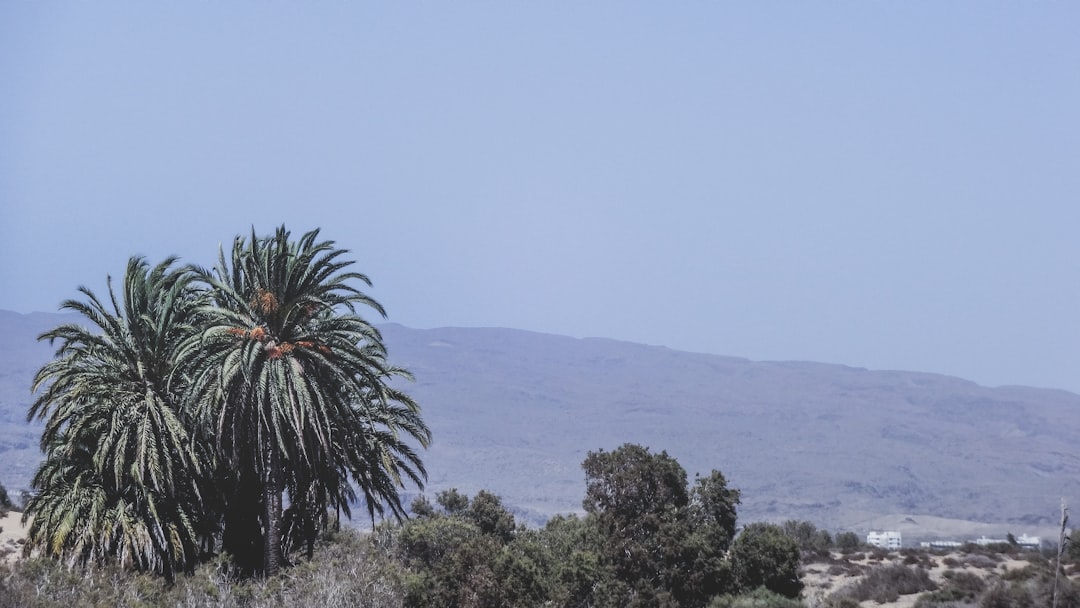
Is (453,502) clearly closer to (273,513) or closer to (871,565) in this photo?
(871,565)

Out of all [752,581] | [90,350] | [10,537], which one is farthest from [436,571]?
[10,537]

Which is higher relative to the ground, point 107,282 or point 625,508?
point 107,282

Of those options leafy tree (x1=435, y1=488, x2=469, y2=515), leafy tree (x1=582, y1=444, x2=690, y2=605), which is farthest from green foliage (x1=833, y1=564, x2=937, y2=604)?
leafy tree (x1=435, y1=488, x2=469, y2=515)

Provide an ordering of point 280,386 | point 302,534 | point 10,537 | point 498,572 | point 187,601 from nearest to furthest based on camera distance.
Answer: point 187,601 → point 498,572 → point 280,386 → point 302,534 → point 10,537

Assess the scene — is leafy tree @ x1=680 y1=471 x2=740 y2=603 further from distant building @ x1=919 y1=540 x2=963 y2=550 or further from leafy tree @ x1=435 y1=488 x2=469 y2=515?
distant building @ x1=919 y1=540 x2=963 y2=550

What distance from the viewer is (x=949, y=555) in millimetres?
61062

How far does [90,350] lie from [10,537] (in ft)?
70.8

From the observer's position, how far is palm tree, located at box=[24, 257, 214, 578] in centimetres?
4147

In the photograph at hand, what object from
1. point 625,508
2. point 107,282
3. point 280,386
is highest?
point 107,282

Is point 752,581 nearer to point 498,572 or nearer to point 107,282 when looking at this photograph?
point 498,572

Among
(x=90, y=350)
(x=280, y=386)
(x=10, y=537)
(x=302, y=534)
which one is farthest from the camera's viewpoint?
(x=10, y=537)

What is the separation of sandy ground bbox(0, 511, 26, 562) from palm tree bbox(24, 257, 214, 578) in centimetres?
809

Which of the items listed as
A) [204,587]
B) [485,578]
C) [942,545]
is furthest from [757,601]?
[942,545]

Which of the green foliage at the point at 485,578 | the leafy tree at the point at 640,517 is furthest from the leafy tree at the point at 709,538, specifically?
the green foliage at the point at 485,578
